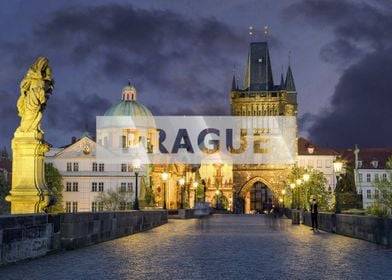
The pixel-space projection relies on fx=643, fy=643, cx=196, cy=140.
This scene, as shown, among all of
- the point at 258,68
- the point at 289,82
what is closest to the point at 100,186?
the point at 258,68

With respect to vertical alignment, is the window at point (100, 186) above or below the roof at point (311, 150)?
below

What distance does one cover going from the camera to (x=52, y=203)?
16734 mm

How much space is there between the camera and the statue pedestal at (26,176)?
1583 cm

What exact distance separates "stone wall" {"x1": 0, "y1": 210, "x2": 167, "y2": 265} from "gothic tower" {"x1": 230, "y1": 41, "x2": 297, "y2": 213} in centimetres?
11151

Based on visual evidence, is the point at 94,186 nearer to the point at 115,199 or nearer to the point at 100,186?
the point at 100,186

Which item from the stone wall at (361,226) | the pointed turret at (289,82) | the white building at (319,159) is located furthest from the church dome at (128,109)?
the stone wall at (361,226)

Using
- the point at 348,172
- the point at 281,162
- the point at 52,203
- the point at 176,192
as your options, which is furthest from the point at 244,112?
the point at 52,203

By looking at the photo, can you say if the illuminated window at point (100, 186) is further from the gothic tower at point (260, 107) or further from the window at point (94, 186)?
the gothic tower at point (260, 107)

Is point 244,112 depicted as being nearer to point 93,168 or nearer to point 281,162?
point 281,162

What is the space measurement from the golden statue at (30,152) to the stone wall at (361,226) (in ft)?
29.7

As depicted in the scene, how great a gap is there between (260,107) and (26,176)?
129m

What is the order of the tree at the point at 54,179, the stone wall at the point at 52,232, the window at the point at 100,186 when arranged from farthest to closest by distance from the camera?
the window at the point at 100,186
the tree at the point at 54,179
the stone wall at the point at 52,232

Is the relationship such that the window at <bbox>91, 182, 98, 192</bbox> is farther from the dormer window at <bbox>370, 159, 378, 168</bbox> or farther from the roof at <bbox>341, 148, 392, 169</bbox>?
the dormer window at <bbox>370, 159, 378, 168</bbox>

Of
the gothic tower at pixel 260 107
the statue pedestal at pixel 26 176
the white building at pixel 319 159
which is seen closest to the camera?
the statue pedestal at pixel 26 176
